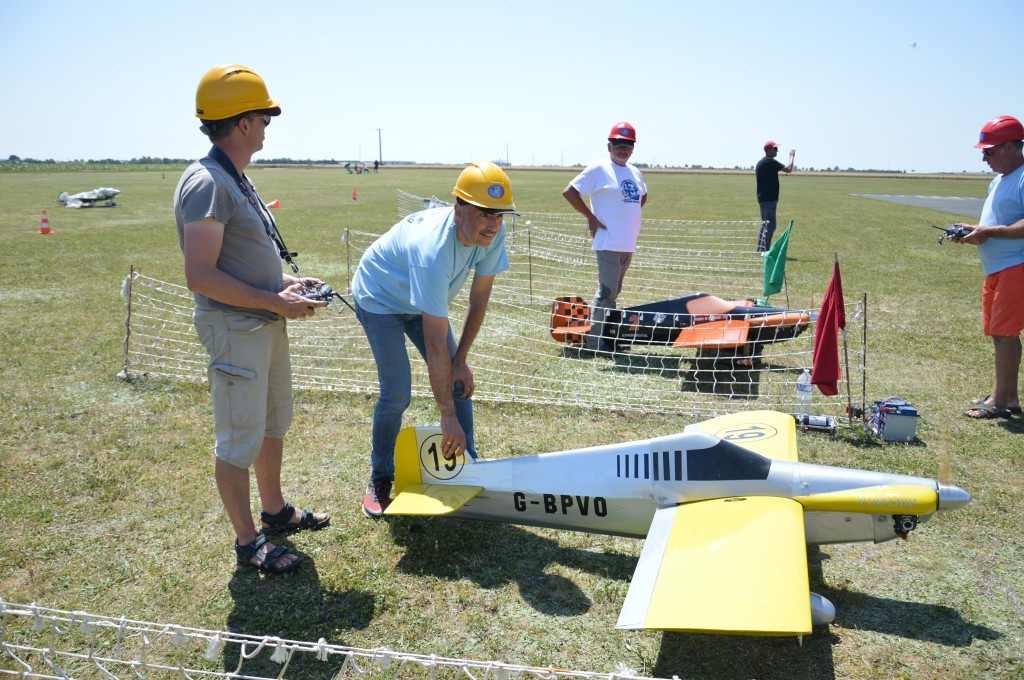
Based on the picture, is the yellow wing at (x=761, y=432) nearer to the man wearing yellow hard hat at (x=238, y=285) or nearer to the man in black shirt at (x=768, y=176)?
the man wearing yellow hard hat at (x=238, y=285)

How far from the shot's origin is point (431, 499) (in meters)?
3.77

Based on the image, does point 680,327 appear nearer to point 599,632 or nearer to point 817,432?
point 817,432

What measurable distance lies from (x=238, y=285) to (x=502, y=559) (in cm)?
210

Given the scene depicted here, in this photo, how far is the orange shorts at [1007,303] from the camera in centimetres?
542

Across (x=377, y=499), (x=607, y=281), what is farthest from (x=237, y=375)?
(x=607, y=281)

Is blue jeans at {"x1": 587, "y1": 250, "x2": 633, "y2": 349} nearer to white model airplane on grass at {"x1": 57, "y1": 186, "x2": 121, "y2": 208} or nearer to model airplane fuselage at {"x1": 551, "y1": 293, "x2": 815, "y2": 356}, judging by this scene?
model airplane fuselage at {"x1": 551, "y1": 293, "x2": 815, "y2": 356}

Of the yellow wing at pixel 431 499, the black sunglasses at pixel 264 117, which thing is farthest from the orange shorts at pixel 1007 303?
the black sunglasses at pixel 264 117

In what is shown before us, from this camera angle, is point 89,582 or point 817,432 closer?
point 89,582

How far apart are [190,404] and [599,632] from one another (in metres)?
4.30

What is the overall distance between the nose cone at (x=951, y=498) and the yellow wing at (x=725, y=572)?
713mm

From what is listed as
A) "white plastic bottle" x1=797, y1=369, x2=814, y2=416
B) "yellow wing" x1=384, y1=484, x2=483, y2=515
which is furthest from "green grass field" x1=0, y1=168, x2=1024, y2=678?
"white plastic bottle" x1=797, y1=369, x2=814, y2=416

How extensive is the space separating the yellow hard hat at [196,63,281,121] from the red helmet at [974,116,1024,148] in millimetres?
5548

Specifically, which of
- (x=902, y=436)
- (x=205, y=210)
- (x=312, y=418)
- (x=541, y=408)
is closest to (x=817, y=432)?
(x=902, y=436)

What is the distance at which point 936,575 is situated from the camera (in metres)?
3.68
